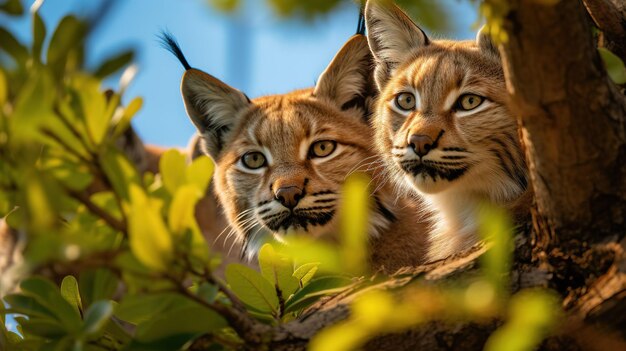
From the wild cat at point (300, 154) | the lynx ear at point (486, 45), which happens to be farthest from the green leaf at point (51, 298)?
the lynx ear at point (486, 45)

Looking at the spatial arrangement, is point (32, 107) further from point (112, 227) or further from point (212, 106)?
point (212, 106)

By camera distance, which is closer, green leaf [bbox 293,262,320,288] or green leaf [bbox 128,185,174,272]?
green leaf [bbox 128,185,174,272]

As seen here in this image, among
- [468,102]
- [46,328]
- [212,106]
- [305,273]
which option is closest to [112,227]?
[46,328]

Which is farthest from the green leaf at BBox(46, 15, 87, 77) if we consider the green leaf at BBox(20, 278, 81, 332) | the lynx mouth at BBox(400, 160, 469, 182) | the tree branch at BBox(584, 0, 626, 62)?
the lynx mouth at BBox(400, 160, 469, 182)

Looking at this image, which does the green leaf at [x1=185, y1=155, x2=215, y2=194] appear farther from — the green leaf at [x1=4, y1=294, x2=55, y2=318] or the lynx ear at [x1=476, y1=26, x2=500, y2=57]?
the lynx ear at [x1=476, y1=26, x2=500, y2=57]

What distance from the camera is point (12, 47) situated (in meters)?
1.38

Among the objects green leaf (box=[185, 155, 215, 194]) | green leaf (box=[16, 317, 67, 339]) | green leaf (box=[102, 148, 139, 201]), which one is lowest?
green leaf (box=[16, 317, 67, 339])

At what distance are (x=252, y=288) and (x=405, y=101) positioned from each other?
202 centimetres

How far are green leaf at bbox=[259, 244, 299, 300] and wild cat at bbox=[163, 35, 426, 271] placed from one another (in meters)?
1.73

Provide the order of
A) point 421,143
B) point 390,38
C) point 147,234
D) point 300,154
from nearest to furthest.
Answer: point 147,234
point 421,143
point 390,38
point 300,154

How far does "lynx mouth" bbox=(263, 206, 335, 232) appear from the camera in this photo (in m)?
3.90

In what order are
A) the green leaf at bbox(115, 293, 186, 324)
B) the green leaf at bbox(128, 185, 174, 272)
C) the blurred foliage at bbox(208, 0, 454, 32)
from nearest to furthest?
the blurred foliage at bbox(208, 0, 454, 32), the green leaf at bbox(128, 185, 174, 272), the green leaf at bbox(115, 293, 186, 324)

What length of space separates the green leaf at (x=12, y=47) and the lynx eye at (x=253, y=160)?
3186 millimetres

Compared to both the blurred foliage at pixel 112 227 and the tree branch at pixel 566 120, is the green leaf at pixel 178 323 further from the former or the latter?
the tree branch at pixel 566 120
